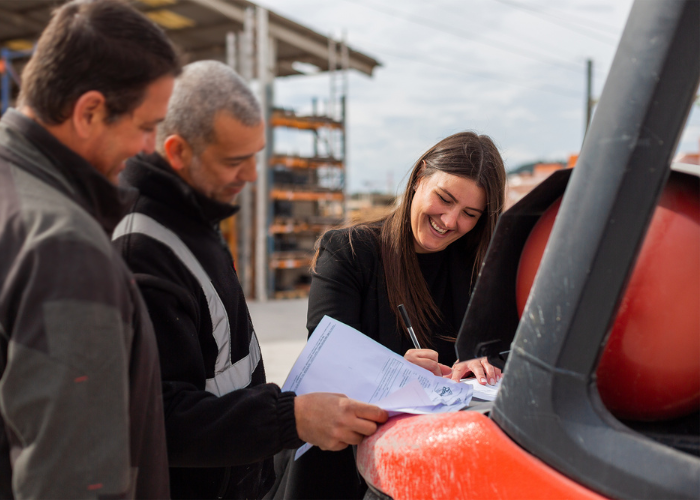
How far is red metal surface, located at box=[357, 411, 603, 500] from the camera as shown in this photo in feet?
3.09

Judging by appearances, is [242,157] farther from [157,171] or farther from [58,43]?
[58,43]

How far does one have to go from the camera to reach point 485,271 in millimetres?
1161

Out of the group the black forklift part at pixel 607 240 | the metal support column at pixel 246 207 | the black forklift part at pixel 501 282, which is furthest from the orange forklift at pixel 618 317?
the metal support column at pixel 246 207

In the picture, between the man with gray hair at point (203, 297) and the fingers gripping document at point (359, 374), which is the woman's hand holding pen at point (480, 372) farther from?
the man with gray hair at point (203, 297)

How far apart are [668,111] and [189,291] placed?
1020mm

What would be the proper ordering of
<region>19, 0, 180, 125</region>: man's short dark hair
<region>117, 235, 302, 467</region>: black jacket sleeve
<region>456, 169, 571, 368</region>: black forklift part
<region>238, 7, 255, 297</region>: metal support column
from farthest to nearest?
<region>238, 7, 255, 297</region>: metal support column
<region>117, 235, 302, 467</region>: black jacket sleeve
<region>456, 169, 571, 368</region>: black forklift part
<region>19, 0, 180, 125</region>: man's short dark hair

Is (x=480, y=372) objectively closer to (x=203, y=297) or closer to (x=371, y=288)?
(x=371, y=288)

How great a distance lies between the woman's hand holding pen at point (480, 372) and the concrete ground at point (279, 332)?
12.6ft

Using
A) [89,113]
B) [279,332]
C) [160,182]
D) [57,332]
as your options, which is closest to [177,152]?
[160,182]

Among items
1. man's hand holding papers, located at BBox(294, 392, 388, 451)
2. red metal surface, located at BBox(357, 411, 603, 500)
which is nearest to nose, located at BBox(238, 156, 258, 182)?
man's hand holding papers, located at BBox(294, 392, 388, 451)

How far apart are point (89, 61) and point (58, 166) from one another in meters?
0.19

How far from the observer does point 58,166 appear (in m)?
1.02

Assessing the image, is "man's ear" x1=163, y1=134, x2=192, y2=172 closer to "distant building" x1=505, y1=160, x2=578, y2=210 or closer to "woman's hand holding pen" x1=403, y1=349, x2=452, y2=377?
"distant building" x1=505, y1=160, x2=578, y2=210

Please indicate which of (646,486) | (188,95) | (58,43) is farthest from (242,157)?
(646,486)
